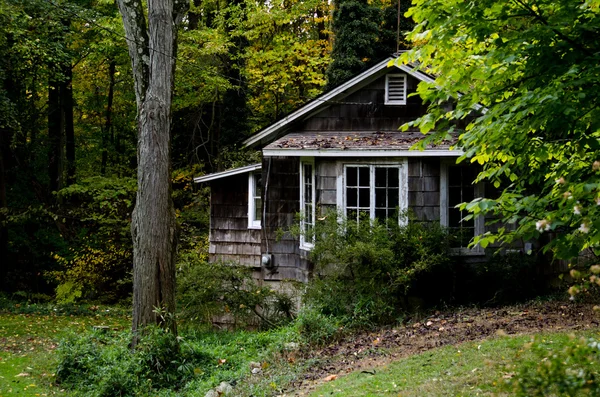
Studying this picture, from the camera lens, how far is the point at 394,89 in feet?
50.0

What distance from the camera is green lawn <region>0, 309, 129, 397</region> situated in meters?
9.97

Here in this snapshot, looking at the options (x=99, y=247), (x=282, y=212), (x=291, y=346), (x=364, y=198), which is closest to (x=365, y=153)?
(x=364, y=198)

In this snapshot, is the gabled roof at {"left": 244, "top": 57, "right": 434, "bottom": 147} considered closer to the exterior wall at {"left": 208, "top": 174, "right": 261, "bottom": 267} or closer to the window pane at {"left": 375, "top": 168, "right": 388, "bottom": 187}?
the exterior wall at {"left": 208, "top": 174, "right": 261, "bottom": 267}

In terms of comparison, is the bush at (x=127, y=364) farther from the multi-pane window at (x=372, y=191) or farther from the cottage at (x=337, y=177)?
the multi-pane window at (x=372, y=191)

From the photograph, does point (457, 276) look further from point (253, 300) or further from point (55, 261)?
point (55, 261)

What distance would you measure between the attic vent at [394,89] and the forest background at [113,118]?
695 centimetres

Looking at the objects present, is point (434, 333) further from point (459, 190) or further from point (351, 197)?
point (459, 190)

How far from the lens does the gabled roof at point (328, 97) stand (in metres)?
14.8

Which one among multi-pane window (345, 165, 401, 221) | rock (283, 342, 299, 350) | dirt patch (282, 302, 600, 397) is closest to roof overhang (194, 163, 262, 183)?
multi-pane window (345, 165, 401, 221)

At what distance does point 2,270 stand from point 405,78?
16.3m

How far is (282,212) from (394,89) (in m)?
4.20

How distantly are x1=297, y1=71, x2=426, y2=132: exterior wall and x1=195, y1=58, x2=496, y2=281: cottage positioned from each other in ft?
0.08

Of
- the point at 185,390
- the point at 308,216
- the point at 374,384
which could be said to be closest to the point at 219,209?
the point at 308,216

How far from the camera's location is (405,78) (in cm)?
1513
